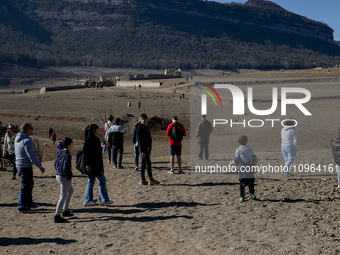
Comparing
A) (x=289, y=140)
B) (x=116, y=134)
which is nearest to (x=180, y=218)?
(x=289, y=140)

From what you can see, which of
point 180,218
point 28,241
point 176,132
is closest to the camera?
point 28,241

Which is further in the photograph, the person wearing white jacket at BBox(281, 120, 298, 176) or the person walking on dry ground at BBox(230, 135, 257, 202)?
the person wearing white jacket at BBox(281, 120, 298, 176)

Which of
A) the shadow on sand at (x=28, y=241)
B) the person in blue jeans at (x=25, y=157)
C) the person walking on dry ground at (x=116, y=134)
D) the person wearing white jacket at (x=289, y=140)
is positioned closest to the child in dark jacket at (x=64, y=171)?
the person in blue jeans at (x=25, y=157)

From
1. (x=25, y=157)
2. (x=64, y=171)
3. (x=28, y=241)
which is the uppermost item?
(x=25, y=157)

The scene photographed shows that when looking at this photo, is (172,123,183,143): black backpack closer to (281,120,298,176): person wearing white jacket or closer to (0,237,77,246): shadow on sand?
(281,120,298,176): person wearing white jacket

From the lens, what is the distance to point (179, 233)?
5.50 meters

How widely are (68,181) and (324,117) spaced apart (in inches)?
751

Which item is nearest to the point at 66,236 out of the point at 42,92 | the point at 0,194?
the point at 0,194

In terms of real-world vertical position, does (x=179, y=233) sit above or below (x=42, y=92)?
below

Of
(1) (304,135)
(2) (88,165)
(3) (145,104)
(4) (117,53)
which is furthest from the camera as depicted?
(4) (117,53)

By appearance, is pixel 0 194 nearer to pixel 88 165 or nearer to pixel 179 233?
pixel 88 165

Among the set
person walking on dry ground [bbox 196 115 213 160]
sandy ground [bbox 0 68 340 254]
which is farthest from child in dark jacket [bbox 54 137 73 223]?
person walking on dry ground [bbox 196 115 213 160]

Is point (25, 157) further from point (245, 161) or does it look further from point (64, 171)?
point (245, 161)

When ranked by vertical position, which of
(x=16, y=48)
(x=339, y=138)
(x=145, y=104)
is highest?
(x=16, y=48)
